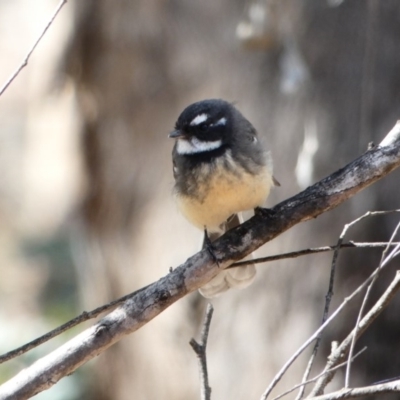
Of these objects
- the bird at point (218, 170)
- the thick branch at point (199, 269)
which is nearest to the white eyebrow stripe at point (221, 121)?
the bird at point (218, 170)

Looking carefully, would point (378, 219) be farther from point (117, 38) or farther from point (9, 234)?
point (9, 234)

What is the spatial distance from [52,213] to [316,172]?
20.6 feet

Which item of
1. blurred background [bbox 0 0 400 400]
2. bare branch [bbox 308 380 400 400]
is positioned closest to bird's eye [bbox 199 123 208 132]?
blurred background [bbox 0 0 400 400]

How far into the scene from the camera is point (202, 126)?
12.2 ft

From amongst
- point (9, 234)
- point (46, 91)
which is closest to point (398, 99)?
point (46, 91)

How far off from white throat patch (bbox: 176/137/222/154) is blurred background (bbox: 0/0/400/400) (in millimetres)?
1394

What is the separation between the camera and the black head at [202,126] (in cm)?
371

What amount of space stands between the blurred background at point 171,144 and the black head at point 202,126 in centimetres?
134

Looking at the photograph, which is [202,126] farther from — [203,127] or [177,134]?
[177,134]

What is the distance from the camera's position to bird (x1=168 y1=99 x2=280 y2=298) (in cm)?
350

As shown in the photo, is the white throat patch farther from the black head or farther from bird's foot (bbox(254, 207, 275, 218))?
bird's foot (bbox(254, 207, 275, 218))

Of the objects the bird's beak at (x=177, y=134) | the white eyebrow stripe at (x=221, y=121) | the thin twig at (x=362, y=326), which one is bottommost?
the thin twig at (x=362, y=326)

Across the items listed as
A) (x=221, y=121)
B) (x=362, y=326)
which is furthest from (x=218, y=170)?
(x=362, y=326)

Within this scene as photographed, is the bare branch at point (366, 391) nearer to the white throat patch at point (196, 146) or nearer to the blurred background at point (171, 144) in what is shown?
the white throat patch at point (196, 146)
